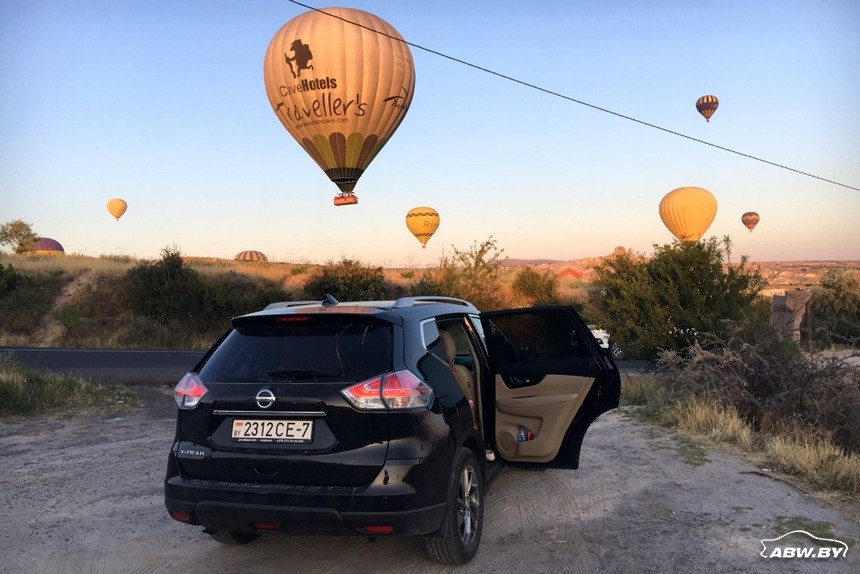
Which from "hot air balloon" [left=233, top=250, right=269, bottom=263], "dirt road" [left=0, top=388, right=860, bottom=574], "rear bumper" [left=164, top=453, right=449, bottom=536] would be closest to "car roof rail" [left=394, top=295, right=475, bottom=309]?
"rear bumper" [left=164, top=453, right=449, bottom=536]

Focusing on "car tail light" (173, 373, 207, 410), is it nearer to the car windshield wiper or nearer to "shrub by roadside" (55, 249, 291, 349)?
the car windshield wiper

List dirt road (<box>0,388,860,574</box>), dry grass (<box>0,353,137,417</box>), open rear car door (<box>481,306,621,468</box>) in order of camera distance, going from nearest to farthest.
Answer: dirt road (<box>0,388,860,574</box>), open rear car door (<box>481,306,621,468</box>), dry grass (<box>0,353,137,417</box>)

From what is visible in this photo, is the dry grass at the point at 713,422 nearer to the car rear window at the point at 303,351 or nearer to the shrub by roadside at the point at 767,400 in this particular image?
the shrub by roadside at the point at 767,400

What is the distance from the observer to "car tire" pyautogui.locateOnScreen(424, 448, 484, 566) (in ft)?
13.6

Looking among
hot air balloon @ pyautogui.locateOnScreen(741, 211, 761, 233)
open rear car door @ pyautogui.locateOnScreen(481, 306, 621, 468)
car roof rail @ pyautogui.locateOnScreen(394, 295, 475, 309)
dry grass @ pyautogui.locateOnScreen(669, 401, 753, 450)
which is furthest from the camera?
hot air balloon @ pyautogui.locateOnScreen(741, 211, 761, 233)

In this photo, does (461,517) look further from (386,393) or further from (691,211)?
(691,211)

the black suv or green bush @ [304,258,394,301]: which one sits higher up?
the black suv

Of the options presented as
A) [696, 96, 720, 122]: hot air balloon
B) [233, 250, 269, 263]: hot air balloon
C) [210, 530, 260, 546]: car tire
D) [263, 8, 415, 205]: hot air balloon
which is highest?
[696, 96, 720, 122]: hot air balloon

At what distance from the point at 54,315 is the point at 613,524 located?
33198mm

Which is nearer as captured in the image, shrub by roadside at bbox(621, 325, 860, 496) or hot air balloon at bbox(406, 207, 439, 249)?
shrub by roadside at bbox(621, 325, 860, 496)

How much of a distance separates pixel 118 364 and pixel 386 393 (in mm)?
15721

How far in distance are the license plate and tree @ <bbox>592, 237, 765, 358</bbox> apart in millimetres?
11923

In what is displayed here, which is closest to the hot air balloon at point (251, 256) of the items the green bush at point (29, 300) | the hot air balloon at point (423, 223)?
the hot air balloon at point (423, 223)

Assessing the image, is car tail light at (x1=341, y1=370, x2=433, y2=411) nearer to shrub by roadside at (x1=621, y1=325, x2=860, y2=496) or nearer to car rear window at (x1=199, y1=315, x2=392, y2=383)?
car rear window at (x1=199, y1=315, x2=392, y2=383)
